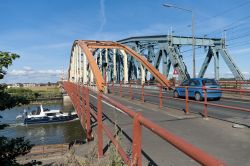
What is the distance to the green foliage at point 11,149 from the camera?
6.16 metres

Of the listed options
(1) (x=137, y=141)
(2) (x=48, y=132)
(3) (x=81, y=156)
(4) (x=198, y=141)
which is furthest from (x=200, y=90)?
(2) (x=48, y=132)

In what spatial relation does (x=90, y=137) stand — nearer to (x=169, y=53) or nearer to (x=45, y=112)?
(x=169, y=53)

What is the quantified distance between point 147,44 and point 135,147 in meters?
49.1

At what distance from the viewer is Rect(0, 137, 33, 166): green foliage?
243 inches

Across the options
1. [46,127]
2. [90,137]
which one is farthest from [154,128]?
[46,127]

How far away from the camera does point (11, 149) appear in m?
6.41

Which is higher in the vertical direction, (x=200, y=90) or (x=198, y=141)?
(x=200, y=90)

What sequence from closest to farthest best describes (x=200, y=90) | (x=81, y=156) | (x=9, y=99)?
(x=9, y=99) → (x=81, y=156) → (x=200, y=90)

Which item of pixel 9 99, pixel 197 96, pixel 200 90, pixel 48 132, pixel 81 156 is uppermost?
pixel 9 99

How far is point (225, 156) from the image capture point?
6094mm

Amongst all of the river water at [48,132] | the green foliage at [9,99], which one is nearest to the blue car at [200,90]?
the river water at [48,132]

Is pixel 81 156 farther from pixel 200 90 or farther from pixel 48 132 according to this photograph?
pixel 48 132

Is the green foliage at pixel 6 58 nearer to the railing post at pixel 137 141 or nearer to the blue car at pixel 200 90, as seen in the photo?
the railing post at pixel 137 141

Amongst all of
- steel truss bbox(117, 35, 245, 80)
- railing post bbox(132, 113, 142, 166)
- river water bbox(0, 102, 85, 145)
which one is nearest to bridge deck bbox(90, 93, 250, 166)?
railing post bbox(132, 113, 142, 166)
